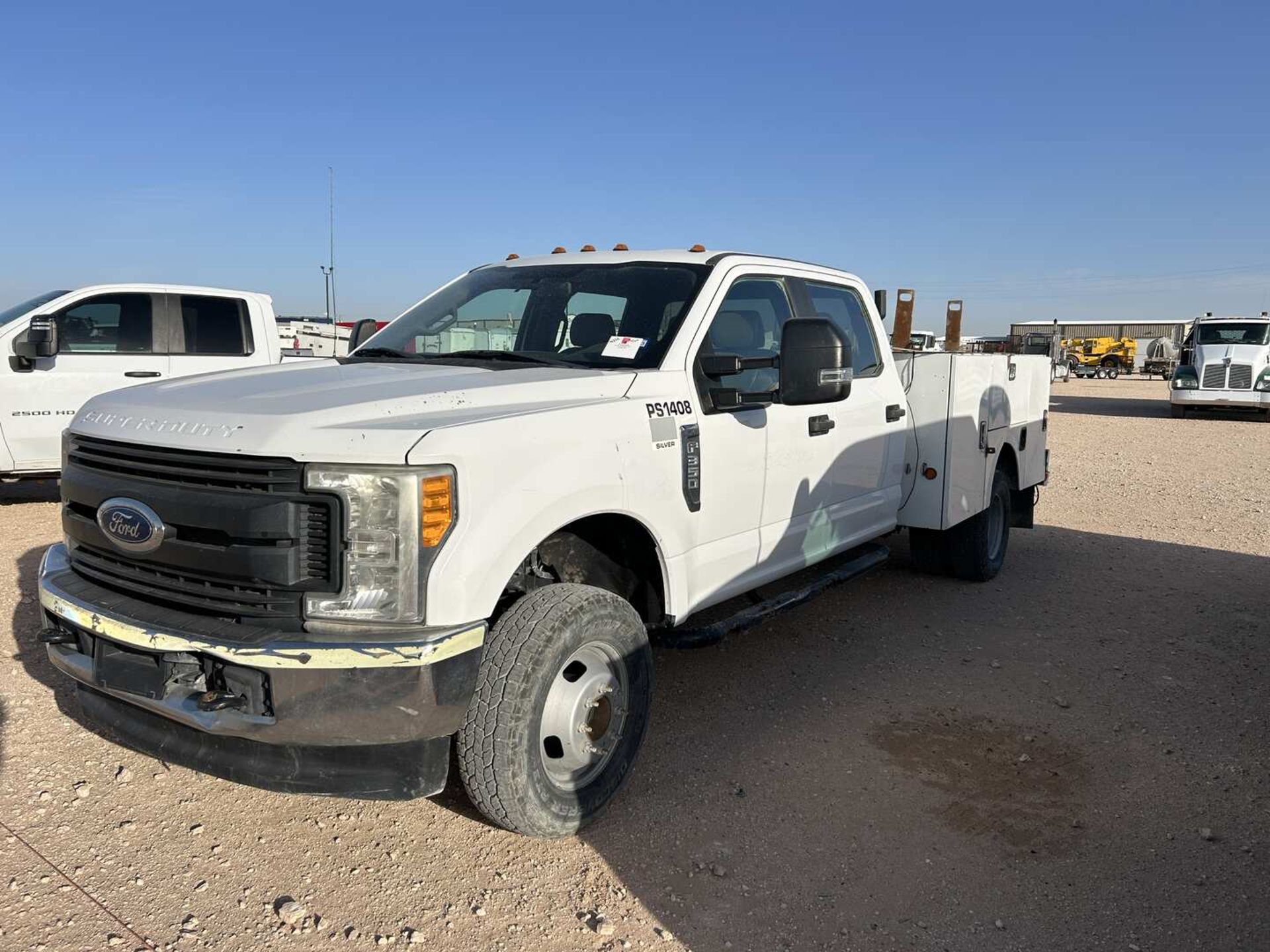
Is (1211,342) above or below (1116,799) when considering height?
above

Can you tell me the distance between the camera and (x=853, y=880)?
302cm

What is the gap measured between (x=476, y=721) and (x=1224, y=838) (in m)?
2.58

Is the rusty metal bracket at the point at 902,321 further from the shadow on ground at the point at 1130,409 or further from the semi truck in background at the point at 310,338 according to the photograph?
the shadow on ground at the point at 1130,409

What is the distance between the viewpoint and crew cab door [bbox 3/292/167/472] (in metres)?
7.65

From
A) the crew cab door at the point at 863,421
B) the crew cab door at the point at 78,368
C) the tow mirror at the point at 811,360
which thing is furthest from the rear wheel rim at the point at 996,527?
the crew cab door at the point at 78,368

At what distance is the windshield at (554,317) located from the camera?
3.85 meters

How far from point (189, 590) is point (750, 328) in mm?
2560

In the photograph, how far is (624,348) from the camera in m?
3.78

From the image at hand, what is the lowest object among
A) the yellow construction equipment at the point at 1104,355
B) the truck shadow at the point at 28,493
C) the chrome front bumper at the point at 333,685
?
the truck shadow at the point at 28,493

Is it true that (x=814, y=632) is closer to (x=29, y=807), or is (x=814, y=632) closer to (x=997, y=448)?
(x=997, y=448)

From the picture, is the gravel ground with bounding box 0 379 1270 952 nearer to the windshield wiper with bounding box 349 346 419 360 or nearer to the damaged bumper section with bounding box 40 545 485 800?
the damaged bumper section with bounding box 40 545 485 800

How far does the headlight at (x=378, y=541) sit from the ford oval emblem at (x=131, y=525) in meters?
0.55

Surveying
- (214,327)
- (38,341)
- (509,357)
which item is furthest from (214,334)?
(509,357)

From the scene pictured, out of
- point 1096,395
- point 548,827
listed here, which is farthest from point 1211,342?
point 548,827
